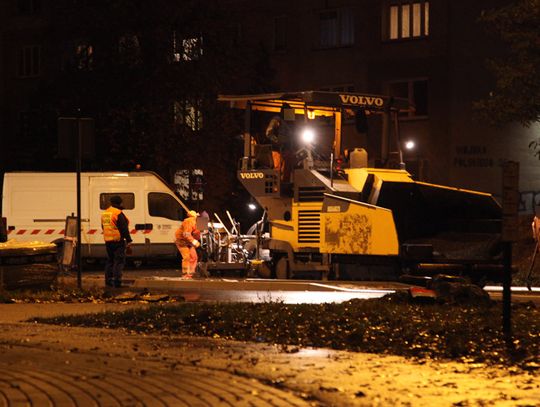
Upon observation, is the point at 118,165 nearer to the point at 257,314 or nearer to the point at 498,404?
the point at 257,314

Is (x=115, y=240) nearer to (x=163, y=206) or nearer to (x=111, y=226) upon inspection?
(x=111, y=226)

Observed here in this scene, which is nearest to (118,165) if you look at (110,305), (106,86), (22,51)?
(106,86)

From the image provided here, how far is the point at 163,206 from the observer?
3350cm

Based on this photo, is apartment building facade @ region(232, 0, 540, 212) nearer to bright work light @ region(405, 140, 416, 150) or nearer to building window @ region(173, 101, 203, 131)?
bright work light @ region(405, 140, 416, 150)

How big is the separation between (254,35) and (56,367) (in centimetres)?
3763

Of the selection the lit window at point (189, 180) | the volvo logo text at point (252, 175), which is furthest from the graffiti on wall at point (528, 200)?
the volvo logo text at point (252, 175)

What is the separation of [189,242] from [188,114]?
17.1 meters

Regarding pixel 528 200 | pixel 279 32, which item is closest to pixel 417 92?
pixel 528 200

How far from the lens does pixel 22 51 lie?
57188mm

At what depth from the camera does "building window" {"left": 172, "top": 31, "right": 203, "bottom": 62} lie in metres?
41.0

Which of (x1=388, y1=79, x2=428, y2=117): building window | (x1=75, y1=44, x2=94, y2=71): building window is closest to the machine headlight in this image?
(x1=75, y1=44, x2=94, y2=71): building window

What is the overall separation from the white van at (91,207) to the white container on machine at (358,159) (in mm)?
10242

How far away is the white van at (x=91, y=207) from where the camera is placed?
107 feet

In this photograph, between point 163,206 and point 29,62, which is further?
point 29,62
